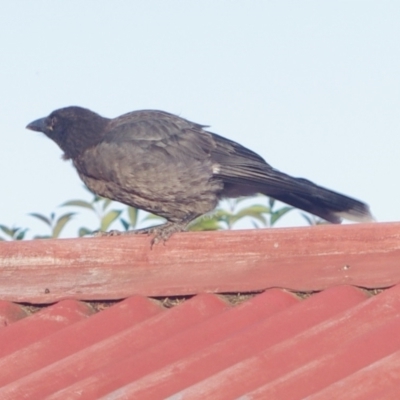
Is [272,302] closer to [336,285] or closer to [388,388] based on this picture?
[336,285]

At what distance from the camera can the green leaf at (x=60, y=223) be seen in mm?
7711

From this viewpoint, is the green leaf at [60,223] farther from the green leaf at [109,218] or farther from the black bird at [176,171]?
the black bird at [176,171]

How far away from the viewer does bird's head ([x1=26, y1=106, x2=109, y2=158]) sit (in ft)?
22.5

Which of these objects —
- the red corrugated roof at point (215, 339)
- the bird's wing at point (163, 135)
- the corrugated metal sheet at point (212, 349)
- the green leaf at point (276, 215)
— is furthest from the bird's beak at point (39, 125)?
the corrugated metal sheet at point (212, 349)

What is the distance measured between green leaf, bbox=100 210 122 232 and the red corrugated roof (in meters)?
3.21

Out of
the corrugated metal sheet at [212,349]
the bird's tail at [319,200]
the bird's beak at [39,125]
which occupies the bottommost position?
the corrugated metal sheet at [212,349]

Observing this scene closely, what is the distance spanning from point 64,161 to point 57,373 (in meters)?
3.85

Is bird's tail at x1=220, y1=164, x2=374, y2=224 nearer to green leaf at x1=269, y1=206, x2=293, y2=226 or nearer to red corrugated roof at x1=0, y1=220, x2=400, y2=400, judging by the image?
green leaf at x1=269, y1=206, x2=293, y2=226

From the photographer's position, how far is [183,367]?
3.18 meters

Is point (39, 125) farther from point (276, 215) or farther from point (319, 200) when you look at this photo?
point (319, 200)

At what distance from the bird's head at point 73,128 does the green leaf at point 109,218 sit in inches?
28.2

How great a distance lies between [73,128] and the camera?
710cm

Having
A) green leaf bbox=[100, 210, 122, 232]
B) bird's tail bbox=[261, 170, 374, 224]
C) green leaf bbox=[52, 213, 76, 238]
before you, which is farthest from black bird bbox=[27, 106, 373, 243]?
green leaf bbox=[52, 213, 76, 238]

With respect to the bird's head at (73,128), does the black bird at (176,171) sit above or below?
below
